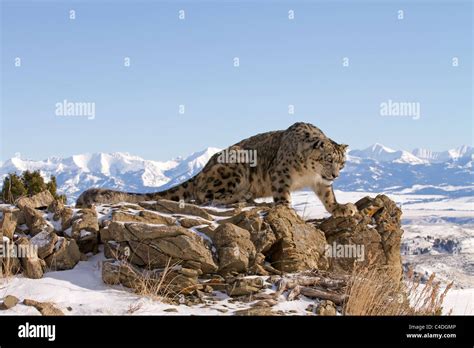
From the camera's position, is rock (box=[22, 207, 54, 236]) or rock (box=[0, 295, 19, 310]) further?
rock (box=[22, 207, 54, 236])

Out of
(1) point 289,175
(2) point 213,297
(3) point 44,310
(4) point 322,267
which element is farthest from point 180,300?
(1) point 289,175

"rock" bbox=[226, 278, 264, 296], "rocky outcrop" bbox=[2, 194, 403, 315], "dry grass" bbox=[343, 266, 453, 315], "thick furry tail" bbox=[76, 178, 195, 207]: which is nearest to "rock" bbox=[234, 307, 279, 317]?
"rocky outcrop" bbox=[2, 194, 403, 315]

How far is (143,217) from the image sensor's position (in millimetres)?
12609

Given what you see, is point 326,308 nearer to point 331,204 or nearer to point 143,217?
point 143,217

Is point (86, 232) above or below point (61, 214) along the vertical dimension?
below

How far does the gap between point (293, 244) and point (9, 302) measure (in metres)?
5.62

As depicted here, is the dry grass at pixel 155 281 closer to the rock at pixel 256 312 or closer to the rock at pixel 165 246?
the rock at pixel 165 246

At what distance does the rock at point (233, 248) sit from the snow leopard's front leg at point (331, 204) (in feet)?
13.6

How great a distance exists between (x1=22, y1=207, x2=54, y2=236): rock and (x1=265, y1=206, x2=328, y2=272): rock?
4.44m

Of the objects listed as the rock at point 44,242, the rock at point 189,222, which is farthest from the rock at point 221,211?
the rock at point 44,242

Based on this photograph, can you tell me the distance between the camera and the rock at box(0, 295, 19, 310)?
9766 millimetres

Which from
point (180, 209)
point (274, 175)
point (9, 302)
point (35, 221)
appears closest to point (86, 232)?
point (35, 221)

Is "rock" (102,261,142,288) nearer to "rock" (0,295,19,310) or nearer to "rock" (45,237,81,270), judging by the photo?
"rock" (45,237,81,270)
